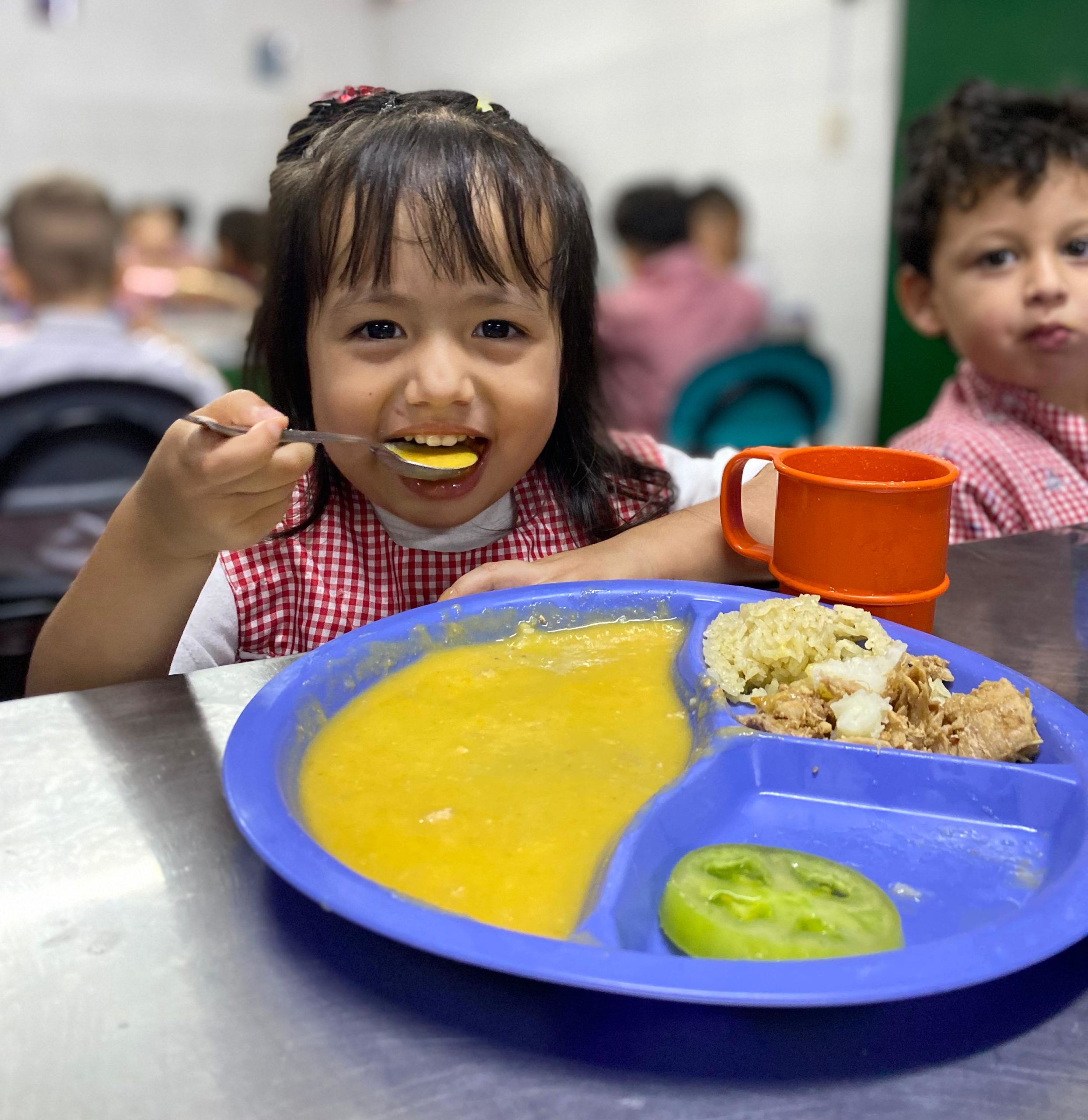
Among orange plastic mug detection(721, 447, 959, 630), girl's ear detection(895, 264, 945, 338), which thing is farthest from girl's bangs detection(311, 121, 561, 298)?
girl's ear detection(895, 264, 945, 338)

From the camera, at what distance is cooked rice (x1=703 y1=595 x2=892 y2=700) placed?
0.95 meters

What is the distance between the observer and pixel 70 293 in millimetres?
3574

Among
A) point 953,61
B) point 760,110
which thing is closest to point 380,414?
point 953,61

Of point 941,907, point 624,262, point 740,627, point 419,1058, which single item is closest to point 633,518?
point 740,627

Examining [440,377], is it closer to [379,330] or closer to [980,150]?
[379,330]

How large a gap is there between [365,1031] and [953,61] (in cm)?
570

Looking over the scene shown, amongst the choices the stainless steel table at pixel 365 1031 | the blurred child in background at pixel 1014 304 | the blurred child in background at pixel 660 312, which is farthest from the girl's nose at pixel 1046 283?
the blurred child in background at pixel 660 312

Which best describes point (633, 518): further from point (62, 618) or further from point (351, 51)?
point (351, 51)

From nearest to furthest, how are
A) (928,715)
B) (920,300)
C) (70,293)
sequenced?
(928,715) < (920,300) < (70,293)

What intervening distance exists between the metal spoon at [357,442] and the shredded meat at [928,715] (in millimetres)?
498

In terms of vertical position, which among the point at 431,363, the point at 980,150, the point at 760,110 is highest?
the point at 760,110

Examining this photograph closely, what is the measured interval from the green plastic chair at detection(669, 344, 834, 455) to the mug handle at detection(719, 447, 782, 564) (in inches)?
105

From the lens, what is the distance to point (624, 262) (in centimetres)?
552

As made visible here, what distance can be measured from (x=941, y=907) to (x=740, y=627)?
0.38m
